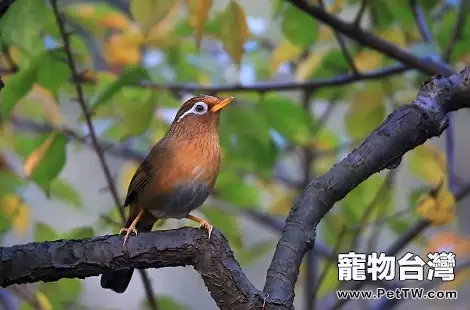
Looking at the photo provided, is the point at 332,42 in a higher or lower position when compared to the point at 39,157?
higher

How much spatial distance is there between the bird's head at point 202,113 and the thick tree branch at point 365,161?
372 mm

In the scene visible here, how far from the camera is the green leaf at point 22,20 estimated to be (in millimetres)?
1380

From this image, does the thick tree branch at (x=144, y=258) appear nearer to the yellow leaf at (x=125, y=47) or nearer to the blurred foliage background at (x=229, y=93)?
the blurred foliage background at (x=229, y=93)

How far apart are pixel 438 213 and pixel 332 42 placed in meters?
0.83

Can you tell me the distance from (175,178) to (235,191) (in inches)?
28.2

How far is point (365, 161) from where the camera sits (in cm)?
124

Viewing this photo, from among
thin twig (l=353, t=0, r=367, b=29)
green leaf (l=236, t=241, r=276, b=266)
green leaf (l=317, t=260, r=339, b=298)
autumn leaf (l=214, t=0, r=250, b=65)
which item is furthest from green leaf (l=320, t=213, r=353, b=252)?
autumn leaf (l=214, t=0, r=250, b=65)

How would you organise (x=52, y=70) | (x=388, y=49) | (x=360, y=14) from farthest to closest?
1. (x=388, y=49)
2. (x=360, y=14)
3. (x=52, y=70)

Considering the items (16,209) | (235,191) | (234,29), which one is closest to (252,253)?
(235,191)

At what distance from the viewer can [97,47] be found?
8.32 feet

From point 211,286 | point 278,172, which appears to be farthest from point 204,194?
point 278,172

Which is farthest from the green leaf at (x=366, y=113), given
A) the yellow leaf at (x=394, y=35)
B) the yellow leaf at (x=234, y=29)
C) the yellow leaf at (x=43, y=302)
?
the yellow leaf at (x=43, y=302)

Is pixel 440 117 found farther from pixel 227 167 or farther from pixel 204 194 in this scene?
pixel 227 167

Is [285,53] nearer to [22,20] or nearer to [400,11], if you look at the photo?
[400,11]
